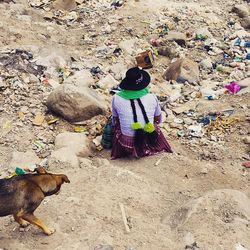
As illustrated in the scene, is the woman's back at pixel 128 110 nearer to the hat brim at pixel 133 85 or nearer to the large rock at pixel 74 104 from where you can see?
the hat brim at pixel 133 85

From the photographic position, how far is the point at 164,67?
837 centimetres

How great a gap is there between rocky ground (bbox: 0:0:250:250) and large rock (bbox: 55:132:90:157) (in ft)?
0.06

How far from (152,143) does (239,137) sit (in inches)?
47.5

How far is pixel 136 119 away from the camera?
5.25 metres

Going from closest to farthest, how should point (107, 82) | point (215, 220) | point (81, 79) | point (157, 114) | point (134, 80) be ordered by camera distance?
point (215, 220), point (134, 80), point (157, 114), point (81, 79), point (107, 82)

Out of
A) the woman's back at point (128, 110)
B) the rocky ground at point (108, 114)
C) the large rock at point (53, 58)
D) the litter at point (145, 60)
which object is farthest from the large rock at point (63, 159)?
the litter at point (145, 60)

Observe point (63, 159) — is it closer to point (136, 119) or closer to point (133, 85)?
point (136, 119)

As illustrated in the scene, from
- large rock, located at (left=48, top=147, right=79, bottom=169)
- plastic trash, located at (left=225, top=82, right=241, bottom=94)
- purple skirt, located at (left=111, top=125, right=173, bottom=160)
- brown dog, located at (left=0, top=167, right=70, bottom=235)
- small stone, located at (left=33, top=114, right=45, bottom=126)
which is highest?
brown dog, located at (left=0, top=167, right=70, bottom=235)

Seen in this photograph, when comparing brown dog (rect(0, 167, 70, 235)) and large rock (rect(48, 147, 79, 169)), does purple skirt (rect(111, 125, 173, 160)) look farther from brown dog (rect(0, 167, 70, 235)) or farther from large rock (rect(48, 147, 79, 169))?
brown dog (rect(0, 167, 70, 235))

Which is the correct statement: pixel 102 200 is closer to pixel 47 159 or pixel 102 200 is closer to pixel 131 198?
pixel 131 198

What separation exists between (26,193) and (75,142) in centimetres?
193

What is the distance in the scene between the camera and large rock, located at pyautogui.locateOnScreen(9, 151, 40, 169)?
5309 mm

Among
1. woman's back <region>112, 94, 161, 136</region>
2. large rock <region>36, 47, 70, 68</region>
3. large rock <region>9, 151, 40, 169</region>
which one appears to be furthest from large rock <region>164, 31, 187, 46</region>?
large rock <region>9, 151, 40, 169</region>

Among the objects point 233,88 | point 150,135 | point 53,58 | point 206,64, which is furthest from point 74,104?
point 206,64
